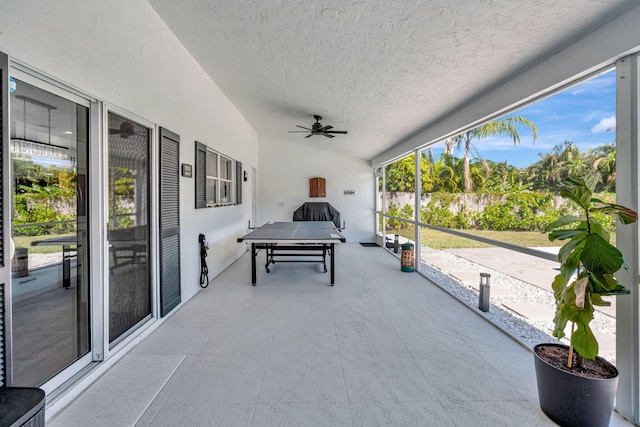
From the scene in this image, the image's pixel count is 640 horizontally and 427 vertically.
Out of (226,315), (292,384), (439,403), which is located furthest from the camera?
(226,315)

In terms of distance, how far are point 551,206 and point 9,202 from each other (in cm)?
538

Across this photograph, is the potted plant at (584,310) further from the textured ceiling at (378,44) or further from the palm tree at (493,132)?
the palm tree at (493,132)

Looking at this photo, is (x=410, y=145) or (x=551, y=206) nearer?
(x=551, y=206)

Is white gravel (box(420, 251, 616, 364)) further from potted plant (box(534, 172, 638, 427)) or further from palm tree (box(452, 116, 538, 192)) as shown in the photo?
palm tree (box(452, 116, 538, 192))

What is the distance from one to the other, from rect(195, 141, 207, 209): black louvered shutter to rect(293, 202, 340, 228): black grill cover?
399cm

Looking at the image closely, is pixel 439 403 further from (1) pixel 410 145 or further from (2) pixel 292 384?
(1) pixel 410 145

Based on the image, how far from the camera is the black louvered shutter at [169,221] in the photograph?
3084mm

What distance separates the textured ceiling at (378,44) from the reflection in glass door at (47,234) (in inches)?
66.9

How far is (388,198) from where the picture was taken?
9000 millimetres

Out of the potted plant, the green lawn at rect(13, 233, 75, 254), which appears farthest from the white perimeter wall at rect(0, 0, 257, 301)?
the potted plant

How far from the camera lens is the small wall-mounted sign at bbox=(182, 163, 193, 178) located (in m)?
3.63

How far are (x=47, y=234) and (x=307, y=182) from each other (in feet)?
23.8

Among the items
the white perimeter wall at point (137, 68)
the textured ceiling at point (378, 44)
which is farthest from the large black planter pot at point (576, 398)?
the white perimeter wall at point (137, 68)

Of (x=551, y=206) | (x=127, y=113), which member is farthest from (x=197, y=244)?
(x=551, y=206)
